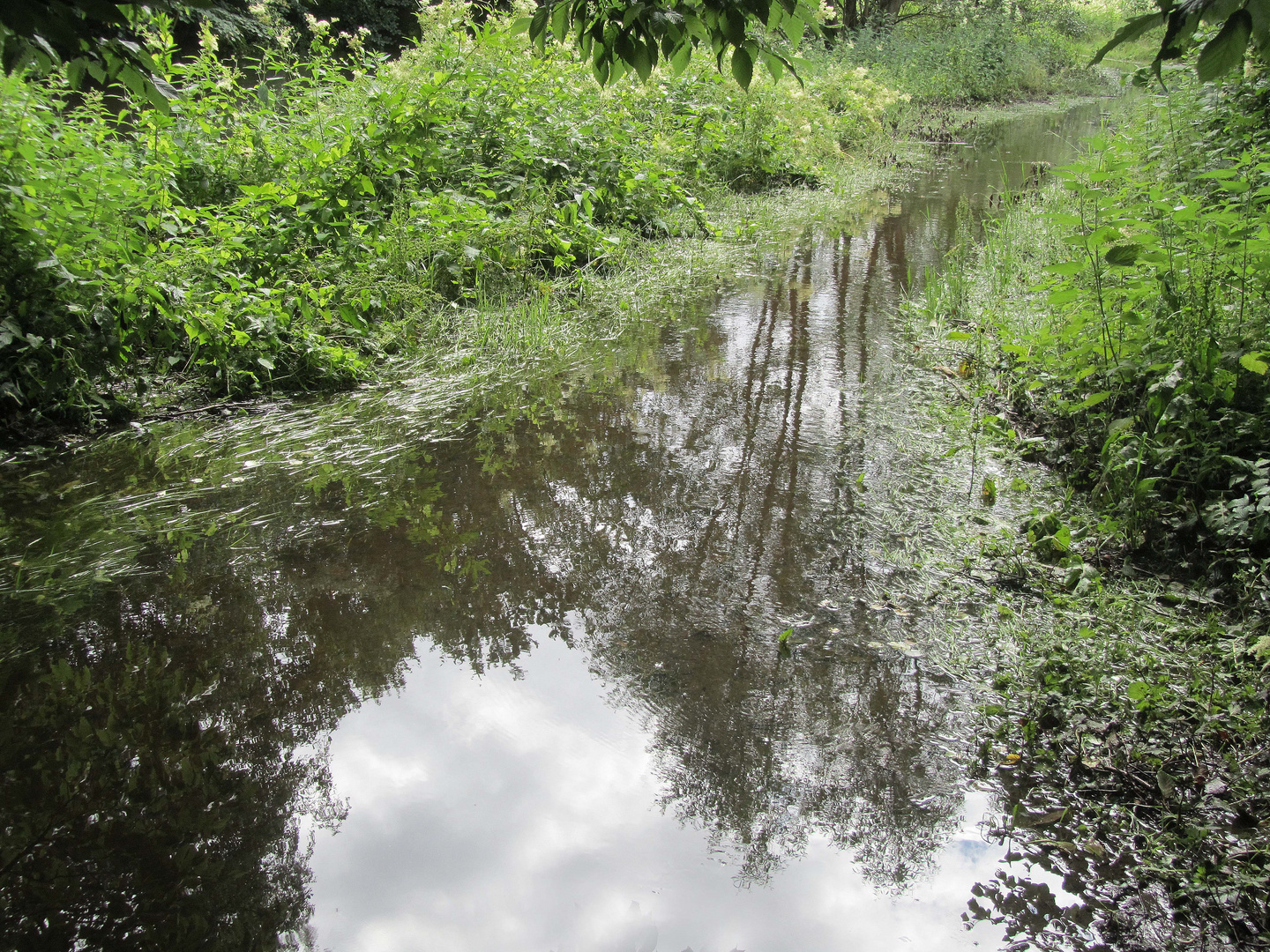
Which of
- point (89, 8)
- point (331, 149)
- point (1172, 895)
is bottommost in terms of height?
point (1172, 895)

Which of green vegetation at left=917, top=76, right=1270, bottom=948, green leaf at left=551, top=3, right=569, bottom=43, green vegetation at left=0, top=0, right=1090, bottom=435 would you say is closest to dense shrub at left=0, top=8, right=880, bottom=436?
green vegetation at left=0, top=0, right=1090, bottom=435

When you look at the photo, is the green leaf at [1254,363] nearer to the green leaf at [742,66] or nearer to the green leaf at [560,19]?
the green leaf at [742,66]

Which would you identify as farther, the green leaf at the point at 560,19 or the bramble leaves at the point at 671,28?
the green leaf at the point at 560,19

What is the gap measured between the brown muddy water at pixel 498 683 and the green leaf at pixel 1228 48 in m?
1.64

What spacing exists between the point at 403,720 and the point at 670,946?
107 centimetres

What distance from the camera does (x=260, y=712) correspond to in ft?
7.84

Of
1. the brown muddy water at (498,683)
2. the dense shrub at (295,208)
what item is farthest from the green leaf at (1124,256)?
the dense shrub at (295,208)

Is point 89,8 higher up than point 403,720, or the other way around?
point 89,8

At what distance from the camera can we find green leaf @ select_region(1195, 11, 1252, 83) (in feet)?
4.95

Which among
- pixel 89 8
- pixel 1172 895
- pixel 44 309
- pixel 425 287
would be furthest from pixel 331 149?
pixel 1172 895

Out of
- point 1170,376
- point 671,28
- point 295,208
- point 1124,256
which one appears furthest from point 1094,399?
point 295,208

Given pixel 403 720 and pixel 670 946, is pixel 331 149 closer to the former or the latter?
pixel 403 720

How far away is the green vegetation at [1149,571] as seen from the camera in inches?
72.4

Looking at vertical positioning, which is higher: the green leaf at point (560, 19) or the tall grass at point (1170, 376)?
the green leaf at point (560, 19)
